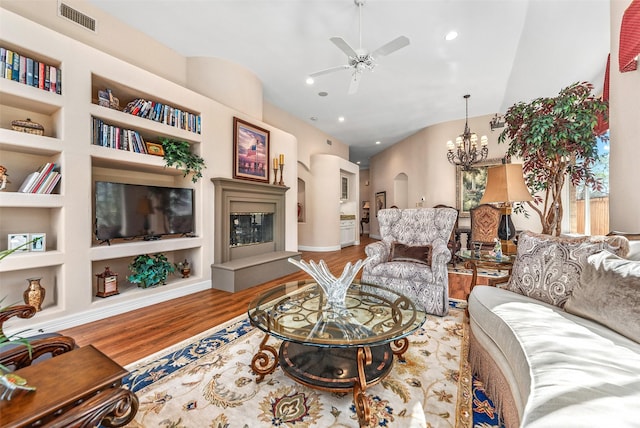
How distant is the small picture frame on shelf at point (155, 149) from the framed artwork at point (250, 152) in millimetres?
1015

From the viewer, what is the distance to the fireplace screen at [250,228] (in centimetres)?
409

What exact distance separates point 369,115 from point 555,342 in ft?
19.3

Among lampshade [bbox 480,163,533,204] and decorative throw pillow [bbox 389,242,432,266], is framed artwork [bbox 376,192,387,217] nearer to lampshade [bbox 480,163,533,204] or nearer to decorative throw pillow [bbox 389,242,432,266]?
decorative throw pillow [bbox 389,242,432,266]

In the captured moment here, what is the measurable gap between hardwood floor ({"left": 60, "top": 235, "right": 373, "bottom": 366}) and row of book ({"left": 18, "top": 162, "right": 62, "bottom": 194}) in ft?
4.18

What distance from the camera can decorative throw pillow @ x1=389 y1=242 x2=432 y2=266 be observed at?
112 inches

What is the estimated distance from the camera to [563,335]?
119 centimetres

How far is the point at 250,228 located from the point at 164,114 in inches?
80.2

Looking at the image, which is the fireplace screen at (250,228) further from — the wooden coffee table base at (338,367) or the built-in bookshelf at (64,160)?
the wooden coffee table base at (338,367)

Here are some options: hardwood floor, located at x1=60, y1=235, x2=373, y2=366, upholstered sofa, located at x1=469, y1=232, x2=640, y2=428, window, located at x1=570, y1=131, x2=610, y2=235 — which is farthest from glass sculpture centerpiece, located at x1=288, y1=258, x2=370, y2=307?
window, located at x1=570, y1=131, x2=610, y2=235

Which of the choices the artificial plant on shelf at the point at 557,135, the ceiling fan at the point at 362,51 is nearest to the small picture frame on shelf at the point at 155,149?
the ceiling fan at the point at 362,51

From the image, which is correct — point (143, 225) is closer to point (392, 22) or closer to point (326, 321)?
point (326, 321)

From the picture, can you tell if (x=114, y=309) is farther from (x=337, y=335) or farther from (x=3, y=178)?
(x=337, y=335)

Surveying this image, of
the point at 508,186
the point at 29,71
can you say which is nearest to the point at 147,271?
→ the point at 29,71

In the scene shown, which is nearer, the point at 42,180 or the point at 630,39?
→ the point at 630,39
